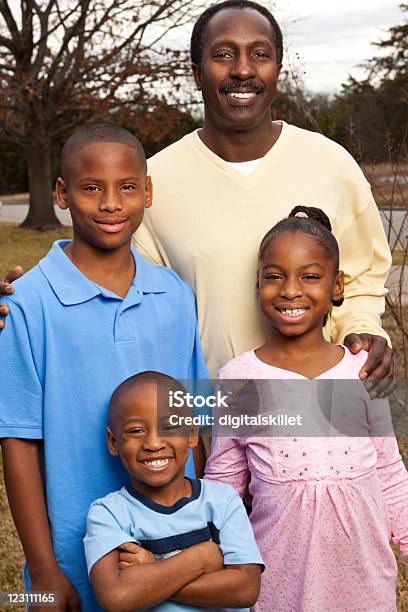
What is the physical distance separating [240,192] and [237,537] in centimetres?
96

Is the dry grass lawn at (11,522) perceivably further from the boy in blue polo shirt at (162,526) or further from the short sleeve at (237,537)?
the short sleeve at (237,537)

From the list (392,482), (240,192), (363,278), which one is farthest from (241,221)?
(392,482)

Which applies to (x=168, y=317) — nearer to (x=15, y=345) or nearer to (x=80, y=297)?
(x=80, y=297)

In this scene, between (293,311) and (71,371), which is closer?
(71,371)

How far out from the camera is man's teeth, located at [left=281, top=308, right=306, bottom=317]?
2340 mm

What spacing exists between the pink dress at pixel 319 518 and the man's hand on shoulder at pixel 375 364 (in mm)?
26

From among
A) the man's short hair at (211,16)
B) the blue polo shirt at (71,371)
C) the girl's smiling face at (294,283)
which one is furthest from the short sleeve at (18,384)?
the man's short hair at (211,16)

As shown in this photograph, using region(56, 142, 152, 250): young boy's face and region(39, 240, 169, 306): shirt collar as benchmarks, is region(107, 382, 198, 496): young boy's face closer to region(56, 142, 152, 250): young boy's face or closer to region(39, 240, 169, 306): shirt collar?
region(39, 240, 169, 306): shirt collar

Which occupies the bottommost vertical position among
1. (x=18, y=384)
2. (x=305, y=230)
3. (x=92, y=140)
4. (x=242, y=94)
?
(x=18, y=384)

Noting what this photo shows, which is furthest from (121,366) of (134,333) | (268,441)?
(268,441)

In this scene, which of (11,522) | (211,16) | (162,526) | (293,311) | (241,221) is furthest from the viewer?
(11,522)

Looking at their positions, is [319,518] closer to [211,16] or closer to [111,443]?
[111,443]

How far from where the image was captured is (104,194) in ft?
7.52

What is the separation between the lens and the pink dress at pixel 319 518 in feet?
7.40
